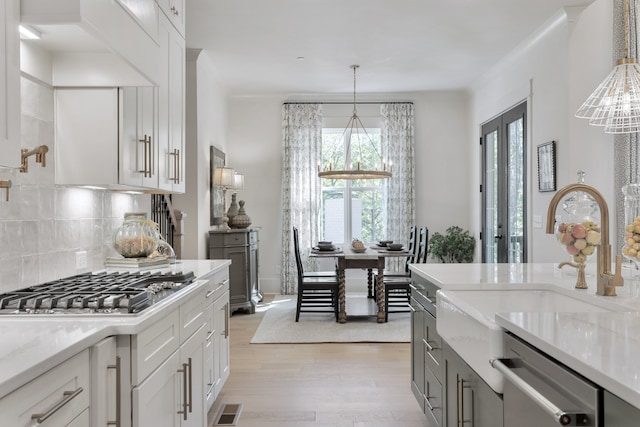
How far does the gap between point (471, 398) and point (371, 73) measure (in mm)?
4949

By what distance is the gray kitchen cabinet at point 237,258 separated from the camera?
5.42m

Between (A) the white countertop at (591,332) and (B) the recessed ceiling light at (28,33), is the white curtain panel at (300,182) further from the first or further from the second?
(B) the recessed ceiling light at (28,33)

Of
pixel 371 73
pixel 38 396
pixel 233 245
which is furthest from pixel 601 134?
pixel 38 396

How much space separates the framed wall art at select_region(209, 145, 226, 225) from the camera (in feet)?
19.0

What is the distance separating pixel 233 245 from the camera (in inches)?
217

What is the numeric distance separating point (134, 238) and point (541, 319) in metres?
2.27

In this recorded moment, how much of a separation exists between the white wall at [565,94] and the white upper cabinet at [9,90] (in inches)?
163

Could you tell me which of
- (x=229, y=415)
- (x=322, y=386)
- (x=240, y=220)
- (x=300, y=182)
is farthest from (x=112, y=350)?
(x=300, y=182)

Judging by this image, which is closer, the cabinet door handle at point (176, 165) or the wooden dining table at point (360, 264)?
the cabinet door handle at point (176, 165)

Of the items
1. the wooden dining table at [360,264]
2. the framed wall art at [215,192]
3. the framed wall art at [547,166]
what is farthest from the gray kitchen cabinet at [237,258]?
the framed wall art at [547,166]

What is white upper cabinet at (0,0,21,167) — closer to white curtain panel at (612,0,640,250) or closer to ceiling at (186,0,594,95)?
ceiling at (186,0,594,95)

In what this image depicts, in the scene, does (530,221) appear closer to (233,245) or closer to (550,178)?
(550,178)

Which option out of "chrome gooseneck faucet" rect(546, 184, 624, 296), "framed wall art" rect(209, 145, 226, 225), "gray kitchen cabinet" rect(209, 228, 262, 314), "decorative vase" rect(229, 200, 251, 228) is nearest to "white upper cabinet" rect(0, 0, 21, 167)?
"chrome gooseneck faucet" rect(546, 184, 624, 296)

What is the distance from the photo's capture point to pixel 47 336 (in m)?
1.30
